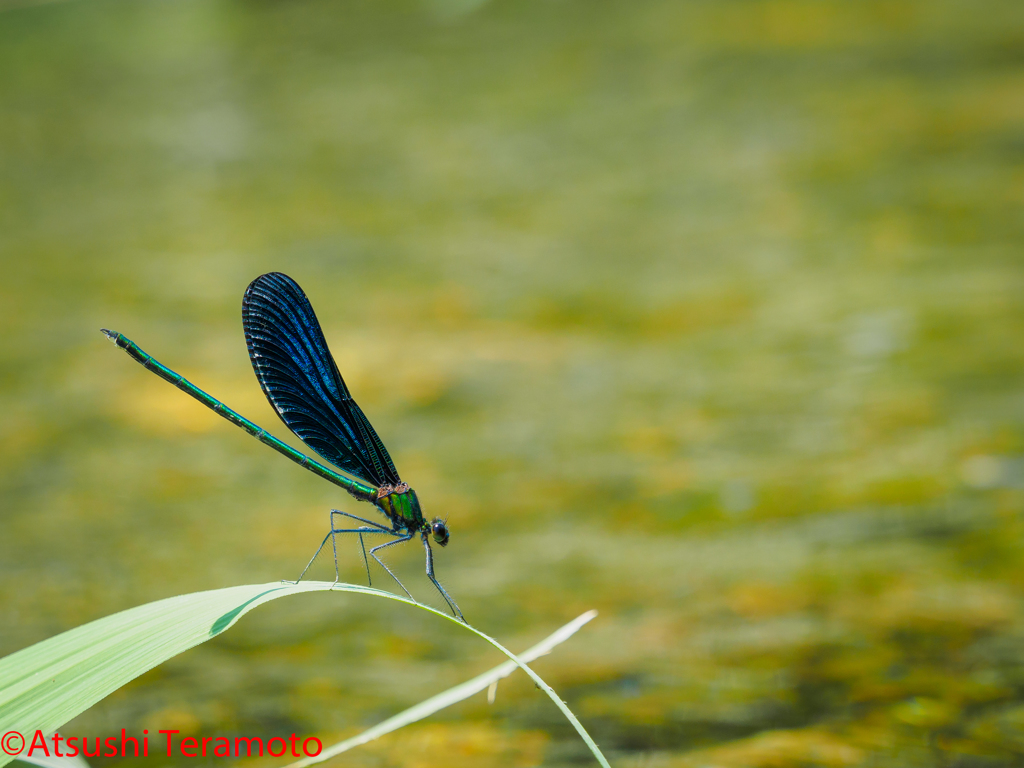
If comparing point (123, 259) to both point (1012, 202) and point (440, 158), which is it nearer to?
point (440, 158)

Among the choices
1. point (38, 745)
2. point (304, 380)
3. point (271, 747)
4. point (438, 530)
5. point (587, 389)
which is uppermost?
point (587, 389)

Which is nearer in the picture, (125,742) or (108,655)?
(108,655)

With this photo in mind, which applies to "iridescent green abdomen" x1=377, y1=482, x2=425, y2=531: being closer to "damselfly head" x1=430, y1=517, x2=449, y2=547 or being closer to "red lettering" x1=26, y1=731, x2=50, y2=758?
"damselfly head" x1=430, y1=517, x2=449, y2=547

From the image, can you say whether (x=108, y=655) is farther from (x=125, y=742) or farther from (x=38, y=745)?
(x=125, y=742)

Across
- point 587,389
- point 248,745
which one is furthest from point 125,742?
point 587,389

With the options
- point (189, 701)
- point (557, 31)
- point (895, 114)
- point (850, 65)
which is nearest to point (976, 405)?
point (189, 701)
